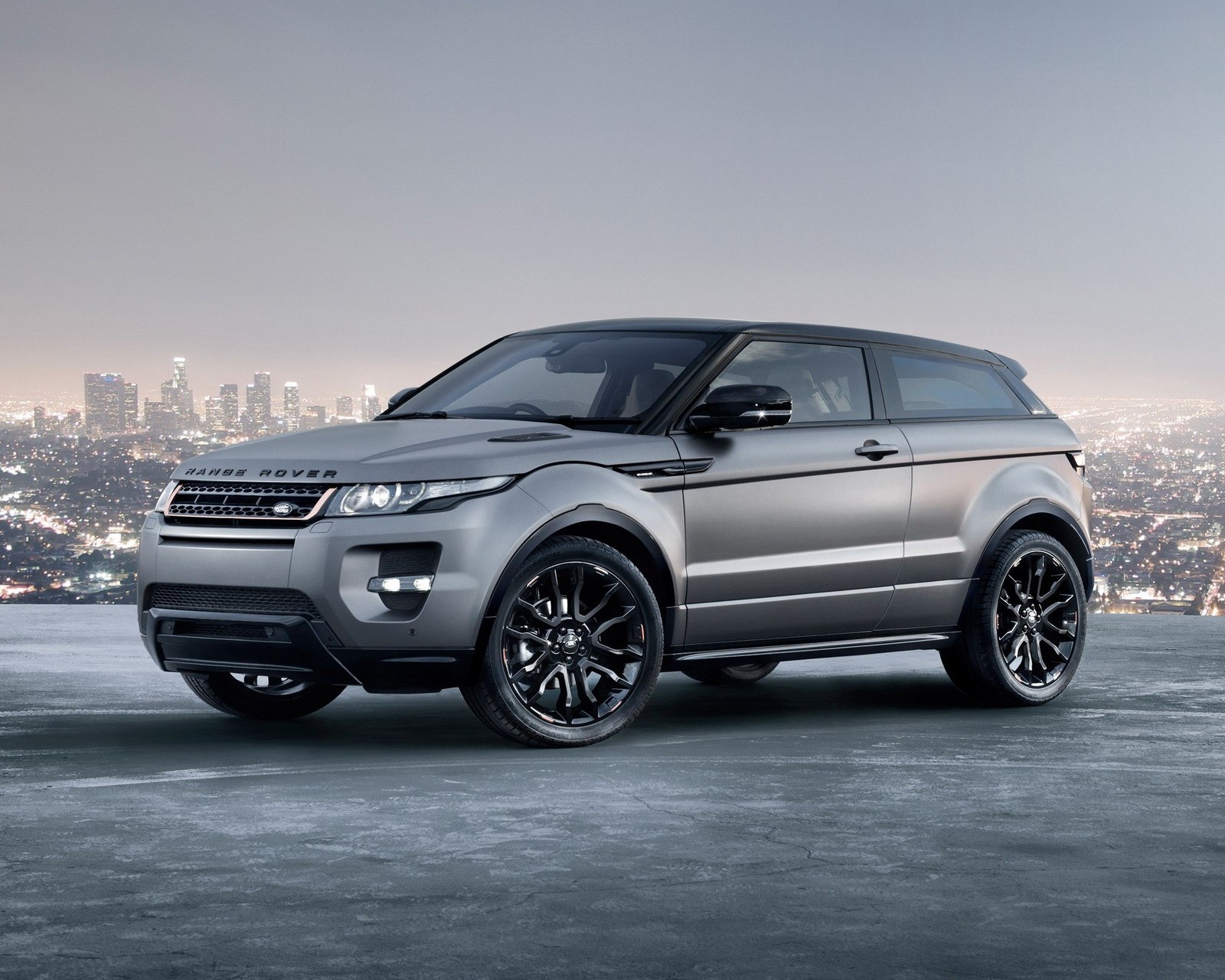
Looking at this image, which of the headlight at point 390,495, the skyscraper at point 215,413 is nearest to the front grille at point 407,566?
the headlight at point 390,495

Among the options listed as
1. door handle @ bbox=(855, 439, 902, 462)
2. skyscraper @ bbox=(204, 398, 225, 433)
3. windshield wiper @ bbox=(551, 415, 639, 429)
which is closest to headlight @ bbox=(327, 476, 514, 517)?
windshield wiper @ bbox=(551, 415, 639, 429)

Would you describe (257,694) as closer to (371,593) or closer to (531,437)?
(371,593)

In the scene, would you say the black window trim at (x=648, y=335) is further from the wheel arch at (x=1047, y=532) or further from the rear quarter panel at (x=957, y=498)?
the wheel arch at (x=1047, y=532)

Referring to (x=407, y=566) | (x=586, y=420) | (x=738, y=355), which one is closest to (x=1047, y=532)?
(x=738, y=355)

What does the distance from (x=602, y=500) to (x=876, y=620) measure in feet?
5.95

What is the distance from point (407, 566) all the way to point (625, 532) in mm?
1002

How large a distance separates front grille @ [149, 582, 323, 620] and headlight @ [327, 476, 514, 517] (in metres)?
0.36

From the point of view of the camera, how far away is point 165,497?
23.9 feet

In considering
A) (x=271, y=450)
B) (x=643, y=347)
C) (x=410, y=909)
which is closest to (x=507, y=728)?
(x=271, y=450)

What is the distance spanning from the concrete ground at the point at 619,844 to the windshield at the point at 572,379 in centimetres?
143

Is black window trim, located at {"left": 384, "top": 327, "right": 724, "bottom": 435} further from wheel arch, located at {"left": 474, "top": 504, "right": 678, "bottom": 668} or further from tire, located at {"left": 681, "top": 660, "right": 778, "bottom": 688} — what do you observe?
tire, located at {"left": 681, "top": 660, "right": 778, "bottom": 688}

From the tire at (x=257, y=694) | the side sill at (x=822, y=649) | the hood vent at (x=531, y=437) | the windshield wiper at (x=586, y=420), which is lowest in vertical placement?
the tire at (x=257, y=694)

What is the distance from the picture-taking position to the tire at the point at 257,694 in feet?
26.2

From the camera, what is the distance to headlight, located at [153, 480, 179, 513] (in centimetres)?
727
